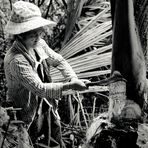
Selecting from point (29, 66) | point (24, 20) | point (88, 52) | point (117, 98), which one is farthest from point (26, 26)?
point (88, 52)

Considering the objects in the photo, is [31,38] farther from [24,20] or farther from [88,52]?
[88,52]

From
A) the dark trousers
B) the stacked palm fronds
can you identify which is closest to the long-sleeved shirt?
the dark trousers

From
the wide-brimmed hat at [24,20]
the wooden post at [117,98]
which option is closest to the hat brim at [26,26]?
the wide-brimmed hat at [24,20]

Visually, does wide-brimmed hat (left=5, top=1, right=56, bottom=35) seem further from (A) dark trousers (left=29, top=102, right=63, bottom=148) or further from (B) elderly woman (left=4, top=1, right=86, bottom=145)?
(A) dark trousers (left=29, top=102, right=63, bottom=148)

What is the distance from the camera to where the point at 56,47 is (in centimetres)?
249

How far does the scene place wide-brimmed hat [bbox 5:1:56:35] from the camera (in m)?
1.58

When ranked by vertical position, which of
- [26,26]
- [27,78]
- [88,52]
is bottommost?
[27,78]

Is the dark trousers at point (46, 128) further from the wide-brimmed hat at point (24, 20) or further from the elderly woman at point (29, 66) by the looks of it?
the wide-brimmed hat at point (24, 20)

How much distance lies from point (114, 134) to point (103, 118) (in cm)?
12

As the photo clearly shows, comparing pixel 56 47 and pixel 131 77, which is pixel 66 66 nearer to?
pixel 131 77

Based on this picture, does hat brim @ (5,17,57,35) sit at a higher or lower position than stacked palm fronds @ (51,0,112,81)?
higher

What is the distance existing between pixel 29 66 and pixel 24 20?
0.21 m

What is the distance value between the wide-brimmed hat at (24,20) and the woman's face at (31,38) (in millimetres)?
49

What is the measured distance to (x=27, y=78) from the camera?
159 centimetres
